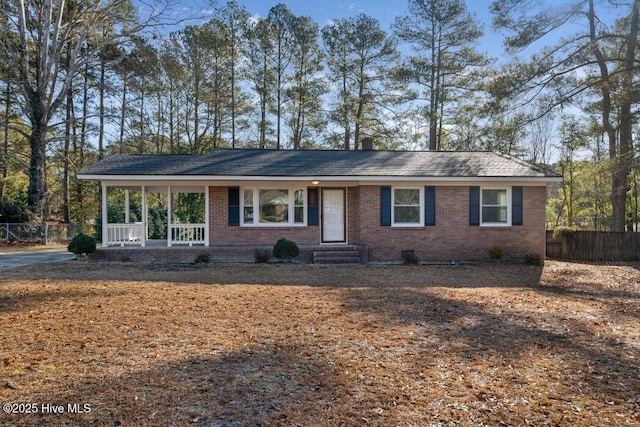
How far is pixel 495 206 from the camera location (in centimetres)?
1341

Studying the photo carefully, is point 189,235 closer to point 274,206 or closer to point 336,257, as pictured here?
point 274,206

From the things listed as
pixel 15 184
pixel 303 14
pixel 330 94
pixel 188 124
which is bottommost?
pixel 15 184

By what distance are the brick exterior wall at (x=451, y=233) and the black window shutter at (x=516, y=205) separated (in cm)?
18

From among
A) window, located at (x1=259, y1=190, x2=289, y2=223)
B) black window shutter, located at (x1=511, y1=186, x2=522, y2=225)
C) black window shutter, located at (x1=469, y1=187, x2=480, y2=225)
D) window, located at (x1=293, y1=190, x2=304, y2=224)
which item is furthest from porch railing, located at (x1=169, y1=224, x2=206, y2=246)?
black window shutter, located at (x1=511, y1=186, x2=522, y2=225)

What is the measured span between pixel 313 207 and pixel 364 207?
72.2 inches

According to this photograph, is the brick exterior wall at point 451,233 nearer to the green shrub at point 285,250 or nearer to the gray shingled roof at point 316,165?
the gray shingled roof at point 316,165

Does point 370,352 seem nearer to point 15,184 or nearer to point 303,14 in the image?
point 303,14

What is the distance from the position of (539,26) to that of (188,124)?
2124 cm

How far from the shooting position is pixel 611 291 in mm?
8867

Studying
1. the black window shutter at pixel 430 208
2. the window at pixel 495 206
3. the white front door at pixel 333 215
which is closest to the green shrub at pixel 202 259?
the white front door at pixel 333 215

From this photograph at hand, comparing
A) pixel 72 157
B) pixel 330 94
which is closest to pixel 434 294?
pixel 330 94

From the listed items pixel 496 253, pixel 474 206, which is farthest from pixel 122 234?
pixel 496 253

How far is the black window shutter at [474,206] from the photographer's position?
522 inches

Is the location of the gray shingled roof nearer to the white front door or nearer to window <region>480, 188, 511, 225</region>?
window <region>480, 188, 511, 225</region>
